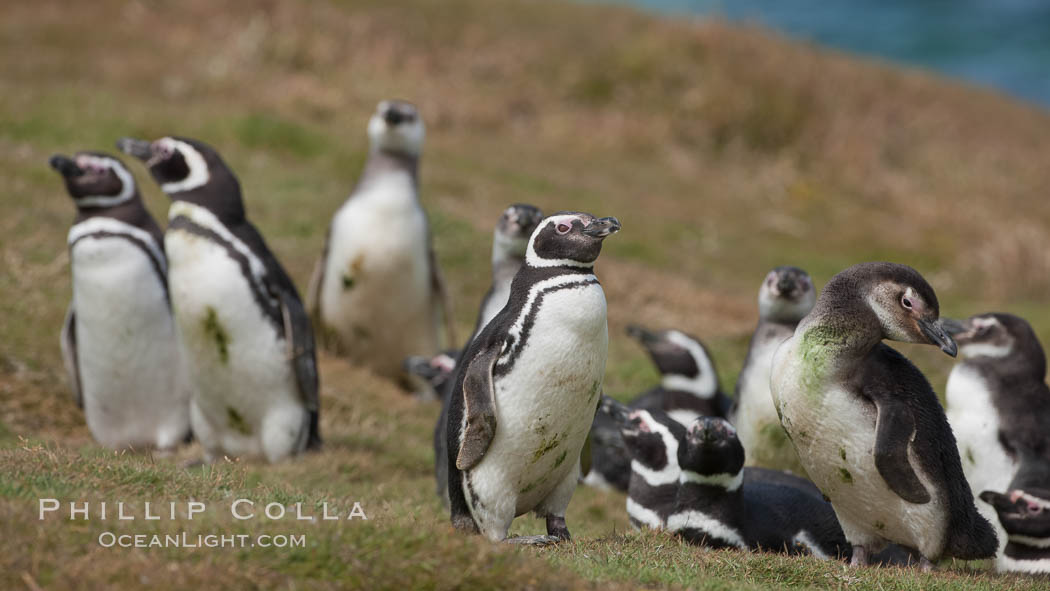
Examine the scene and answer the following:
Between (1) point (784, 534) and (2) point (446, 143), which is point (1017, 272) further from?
(1) point (784, 534)

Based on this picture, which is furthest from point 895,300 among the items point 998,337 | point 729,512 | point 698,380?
point 698,380

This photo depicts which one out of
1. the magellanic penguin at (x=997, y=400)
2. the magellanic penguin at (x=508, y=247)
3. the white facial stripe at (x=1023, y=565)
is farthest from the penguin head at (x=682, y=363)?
the white facial stripe at (x=1023, y=565)

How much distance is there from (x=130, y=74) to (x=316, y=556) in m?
16.3

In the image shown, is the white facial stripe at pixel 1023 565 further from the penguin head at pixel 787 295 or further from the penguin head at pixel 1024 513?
the penguin head at pixel 787 295

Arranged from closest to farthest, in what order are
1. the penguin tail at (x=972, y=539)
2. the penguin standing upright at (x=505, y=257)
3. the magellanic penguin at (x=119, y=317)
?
the penguin tail at (x=972, y=539), the penguin standing upright at (x=505, y=257), the magellanic penguin at (x=119, y=317)

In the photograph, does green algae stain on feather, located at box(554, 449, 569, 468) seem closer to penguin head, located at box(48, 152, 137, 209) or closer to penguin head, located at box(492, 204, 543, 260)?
penguin head, located at box(492, 204, 543, 260)

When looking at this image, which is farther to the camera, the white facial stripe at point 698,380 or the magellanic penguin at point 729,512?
the white facial stripe at point 698,380

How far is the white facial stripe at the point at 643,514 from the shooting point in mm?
6375

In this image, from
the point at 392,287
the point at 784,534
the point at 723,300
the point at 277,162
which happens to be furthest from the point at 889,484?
the point at 277,162

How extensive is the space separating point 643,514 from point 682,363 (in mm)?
1835

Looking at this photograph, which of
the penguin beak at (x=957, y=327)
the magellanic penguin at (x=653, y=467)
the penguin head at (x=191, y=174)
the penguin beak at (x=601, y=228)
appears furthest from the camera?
the penguin head at (x=191, y=174)

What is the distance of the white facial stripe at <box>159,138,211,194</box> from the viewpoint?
7.46m

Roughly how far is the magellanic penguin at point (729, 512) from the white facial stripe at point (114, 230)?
3.80 m

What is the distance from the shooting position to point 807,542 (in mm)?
6070
